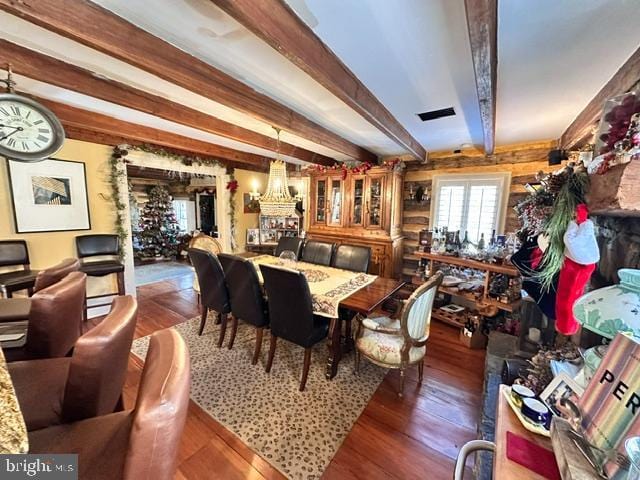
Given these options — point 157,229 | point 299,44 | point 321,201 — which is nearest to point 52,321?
point 299,44

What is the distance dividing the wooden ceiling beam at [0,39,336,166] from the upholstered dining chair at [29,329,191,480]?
6.86 ft

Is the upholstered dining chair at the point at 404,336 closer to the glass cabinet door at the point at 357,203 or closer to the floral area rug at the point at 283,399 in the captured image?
the floral area rug at the point at 283,399

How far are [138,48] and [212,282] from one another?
1.89 meters

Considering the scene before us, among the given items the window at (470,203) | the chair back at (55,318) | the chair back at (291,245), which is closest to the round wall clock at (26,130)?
the chair back at (55,318)

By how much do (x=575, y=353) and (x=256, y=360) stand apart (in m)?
2.24

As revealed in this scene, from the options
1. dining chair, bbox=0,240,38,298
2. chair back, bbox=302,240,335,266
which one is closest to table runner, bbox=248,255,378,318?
chair back, bbox=302,240,335,266

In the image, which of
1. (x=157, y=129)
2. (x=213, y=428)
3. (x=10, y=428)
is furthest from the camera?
(x=157, y=129)

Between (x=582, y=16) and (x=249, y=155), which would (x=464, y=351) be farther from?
(x=249, y=155)

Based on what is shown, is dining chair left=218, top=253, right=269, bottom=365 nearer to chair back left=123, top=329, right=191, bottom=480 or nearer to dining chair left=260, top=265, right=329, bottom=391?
dining chair left=260, top=265, right=329, bottom=391

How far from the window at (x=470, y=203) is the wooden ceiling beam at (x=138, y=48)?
8.91 ft

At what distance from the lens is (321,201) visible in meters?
4.59

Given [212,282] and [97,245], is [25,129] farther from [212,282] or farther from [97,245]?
[97,245]

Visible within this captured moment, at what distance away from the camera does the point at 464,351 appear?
2.68m

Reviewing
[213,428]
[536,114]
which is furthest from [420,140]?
[213,428]
